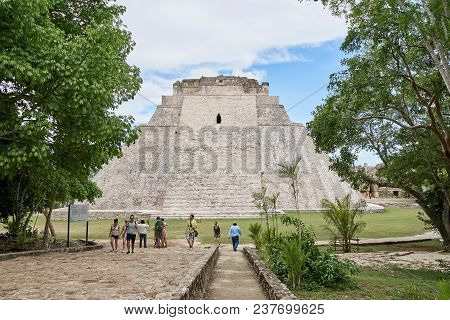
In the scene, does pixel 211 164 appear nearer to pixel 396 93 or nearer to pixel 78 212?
pixel 78 212

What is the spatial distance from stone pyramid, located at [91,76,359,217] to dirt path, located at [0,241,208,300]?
15.3m

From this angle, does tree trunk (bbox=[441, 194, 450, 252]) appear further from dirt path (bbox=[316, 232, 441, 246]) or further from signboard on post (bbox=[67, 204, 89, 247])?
signboard on post (bbox=[67, 204, 89, 247])

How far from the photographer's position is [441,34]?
7.09 metres

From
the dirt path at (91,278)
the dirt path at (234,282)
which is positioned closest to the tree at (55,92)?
the dirt path at (91,278)

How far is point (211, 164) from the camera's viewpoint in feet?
96.8

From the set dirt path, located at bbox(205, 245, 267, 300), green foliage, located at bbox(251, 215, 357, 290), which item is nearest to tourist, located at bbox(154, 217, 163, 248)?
dirt path, located at bbox(205, 245, 267, 300)

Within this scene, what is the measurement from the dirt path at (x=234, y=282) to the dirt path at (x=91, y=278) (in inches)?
21.0

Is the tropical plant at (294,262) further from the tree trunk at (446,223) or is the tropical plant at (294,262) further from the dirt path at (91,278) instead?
the tree trunk at (446,223)

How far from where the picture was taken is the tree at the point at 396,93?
7207 millimetres

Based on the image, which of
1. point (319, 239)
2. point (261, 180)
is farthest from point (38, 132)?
point (261, 180)

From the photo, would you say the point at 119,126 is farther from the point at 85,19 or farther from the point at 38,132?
the point at 85,19

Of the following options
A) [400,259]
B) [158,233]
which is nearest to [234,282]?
[400,259]

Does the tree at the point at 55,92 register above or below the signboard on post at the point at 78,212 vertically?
above

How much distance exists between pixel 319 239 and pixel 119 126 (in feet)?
31.4
